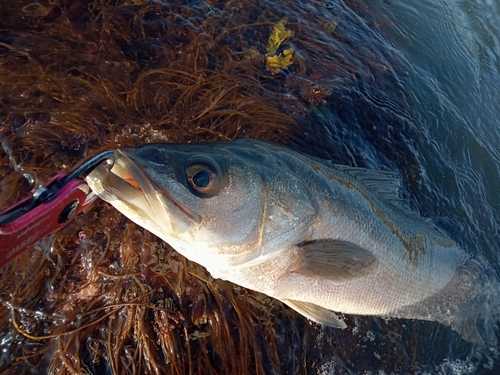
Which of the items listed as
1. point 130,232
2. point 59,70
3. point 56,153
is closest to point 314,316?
point 130,232

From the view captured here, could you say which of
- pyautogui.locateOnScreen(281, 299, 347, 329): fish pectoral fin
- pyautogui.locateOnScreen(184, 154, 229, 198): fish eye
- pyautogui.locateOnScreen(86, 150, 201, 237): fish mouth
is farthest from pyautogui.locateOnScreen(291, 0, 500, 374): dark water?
pyautogui.locateOnScreen(86, 150, 201, 237): fish mouth

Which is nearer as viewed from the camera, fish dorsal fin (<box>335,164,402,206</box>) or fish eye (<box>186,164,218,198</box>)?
fish eye (<box>186,164,218,198</box>)

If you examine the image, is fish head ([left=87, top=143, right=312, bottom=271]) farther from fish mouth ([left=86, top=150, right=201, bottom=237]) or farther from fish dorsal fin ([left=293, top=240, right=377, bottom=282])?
fish dorsal fin ([left=293, top=240, right=377, bottom=282])

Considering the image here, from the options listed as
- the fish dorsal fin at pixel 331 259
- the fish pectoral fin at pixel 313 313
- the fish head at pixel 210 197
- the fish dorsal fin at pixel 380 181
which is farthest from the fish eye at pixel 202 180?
the fish dorsal fin at pixel 380 181

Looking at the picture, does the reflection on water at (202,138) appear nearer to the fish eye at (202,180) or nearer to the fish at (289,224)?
the fish at (289,224)

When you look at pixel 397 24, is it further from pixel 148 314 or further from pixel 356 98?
pixel 148 314

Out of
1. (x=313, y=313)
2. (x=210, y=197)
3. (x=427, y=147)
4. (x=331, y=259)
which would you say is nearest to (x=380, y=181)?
(x=331, y=259)

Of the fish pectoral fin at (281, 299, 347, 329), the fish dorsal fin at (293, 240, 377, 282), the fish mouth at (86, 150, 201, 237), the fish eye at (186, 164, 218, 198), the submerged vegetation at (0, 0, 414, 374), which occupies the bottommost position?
the submerged vegetation at (0, 0, 414, 374)
